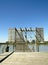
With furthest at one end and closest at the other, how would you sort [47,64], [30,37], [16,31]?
[16,31] → [30,37] → [47,64]

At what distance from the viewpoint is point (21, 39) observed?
161 ft

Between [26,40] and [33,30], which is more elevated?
[33,30]

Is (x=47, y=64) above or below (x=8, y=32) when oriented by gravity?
below

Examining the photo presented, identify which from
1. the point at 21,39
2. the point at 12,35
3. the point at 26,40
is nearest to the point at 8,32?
the point at 12,35

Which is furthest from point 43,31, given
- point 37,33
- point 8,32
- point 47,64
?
point 47,64

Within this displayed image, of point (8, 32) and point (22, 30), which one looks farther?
point (8, 32)

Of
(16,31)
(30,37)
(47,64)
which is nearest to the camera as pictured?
(47,64)

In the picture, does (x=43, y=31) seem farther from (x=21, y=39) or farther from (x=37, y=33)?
(x=21, y=39)

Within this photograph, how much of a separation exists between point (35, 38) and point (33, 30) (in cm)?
291

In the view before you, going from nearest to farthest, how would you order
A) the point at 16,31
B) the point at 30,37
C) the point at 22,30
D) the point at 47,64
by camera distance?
the point at 47,64 → the point at 30,37 → the point at 22,30 → the point at 16,31

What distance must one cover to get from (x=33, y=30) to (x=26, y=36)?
4084mm

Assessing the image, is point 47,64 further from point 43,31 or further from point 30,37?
point 43,31

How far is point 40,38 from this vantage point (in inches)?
1976

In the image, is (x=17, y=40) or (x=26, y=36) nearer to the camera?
(x=26, y=36)
